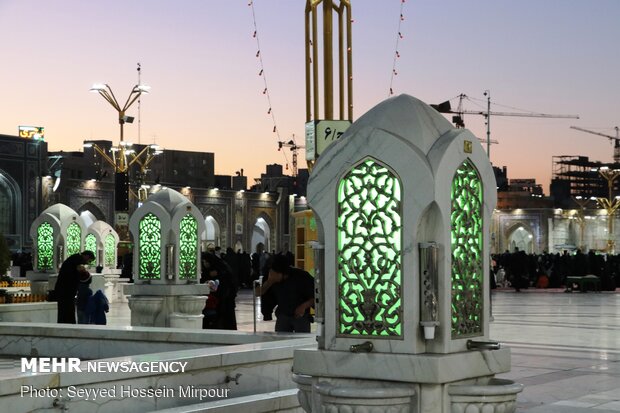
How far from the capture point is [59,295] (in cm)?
1016

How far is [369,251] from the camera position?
379 cm

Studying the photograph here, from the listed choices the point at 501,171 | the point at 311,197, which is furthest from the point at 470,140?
the point at 501,171

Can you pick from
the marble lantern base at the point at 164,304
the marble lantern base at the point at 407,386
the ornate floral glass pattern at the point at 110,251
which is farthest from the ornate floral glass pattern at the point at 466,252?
the ornate floral glass pattern at the point at 110,251

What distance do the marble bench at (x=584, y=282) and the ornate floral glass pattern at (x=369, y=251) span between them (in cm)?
2360

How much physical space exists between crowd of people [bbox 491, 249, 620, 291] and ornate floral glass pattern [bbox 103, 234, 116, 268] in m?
10.9

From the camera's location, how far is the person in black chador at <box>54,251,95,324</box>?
33.2 feet

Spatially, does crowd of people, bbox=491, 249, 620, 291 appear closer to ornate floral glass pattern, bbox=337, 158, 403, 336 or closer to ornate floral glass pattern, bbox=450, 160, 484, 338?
ornate floral glass pattern, bbox=450, 160, 484, 338

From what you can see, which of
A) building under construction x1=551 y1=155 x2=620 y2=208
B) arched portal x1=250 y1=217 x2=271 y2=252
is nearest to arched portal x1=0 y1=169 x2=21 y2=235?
arched portal x1=250 y1=217 x2=271 y2=252

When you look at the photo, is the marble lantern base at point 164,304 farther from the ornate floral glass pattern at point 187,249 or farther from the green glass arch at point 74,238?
the green glass arch at point 74,238

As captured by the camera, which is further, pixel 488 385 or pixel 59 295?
pixel 59 295

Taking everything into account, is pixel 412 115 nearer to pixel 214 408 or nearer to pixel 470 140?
pixel 470 140

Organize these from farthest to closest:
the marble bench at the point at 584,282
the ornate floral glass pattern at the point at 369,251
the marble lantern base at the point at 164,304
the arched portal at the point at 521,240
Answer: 1. the arched portal at the point at 521,240
2. the marble bench at the point at 584,282
3. the marble lantern base at the point at 164,304
4. the ornate floral glass pattern at the point at 369,251

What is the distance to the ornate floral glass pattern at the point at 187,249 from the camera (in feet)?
36.3

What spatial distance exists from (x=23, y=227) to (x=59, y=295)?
26.6 m
